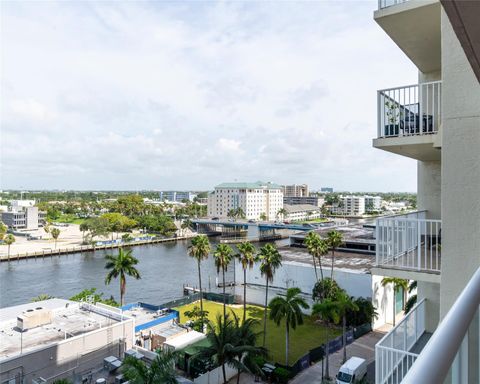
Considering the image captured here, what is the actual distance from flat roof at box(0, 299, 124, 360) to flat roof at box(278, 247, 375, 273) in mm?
→ 17387

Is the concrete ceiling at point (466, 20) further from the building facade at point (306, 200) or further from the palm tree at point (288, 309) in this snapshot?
the building facade at point (306, 200)

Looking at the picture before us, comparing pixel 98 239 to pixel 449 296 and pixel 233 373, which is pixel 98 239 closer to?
pixel 233 373

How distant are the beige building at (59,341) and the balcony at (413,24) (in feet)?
59.8

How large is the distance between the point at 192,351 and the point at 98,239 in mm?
66477

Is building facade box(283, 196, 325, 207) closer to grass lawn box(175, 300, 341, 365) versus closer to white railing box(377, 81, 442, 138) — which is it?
grass lawn box(175, 300, 341, 365)

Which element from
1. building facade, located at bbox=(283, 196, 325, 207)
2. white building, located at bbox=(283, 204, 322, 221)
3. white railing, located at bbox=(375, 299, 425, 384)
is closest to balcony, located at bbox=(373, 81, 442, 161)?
white railing, located at bbox=(375, 299, 425, 384)

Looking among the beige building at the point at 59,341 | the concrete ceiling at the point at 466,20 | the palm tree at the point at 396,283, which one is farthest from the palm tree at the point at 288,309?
the concrete ceiling at the point at 466,20

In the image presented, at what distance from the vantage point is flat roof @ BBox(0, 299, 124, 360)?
18188mm

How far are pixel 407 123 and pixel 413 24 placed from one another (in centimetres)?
178

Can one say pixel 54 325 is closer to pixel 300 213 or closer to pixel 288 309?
pixel 288 309

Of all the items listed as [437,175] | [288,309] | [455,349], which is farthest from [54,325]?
[455,349]

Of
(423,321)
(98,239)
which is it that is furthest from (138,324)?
(98,239)

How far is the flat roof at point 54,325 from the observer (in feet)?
59.7

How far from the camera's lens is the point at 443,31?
18.9 feet
